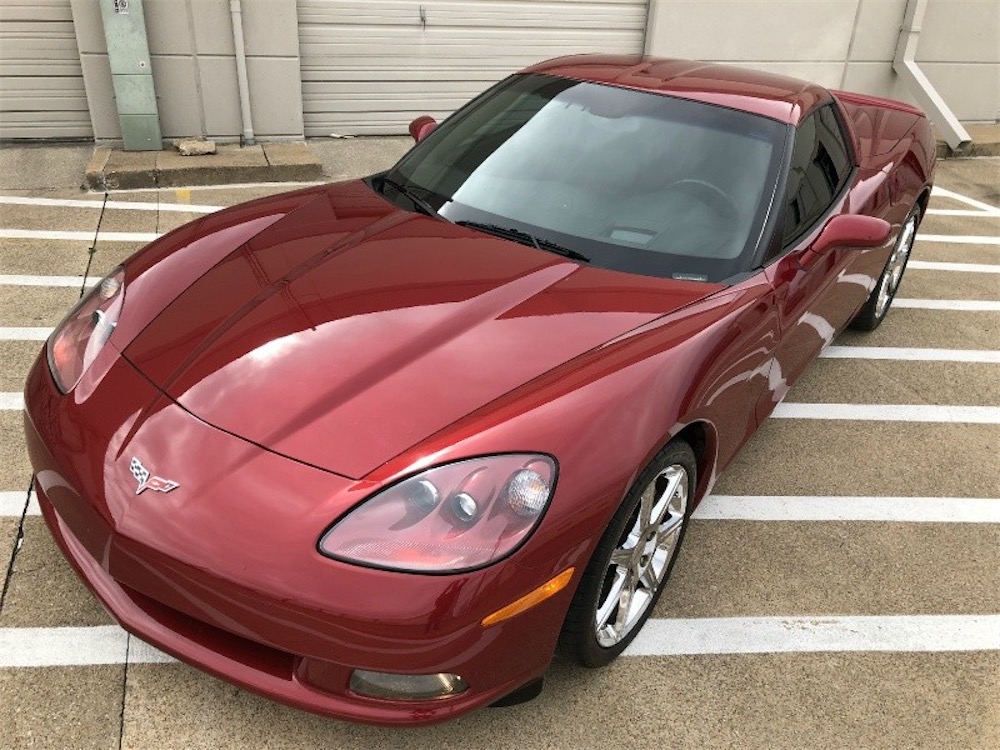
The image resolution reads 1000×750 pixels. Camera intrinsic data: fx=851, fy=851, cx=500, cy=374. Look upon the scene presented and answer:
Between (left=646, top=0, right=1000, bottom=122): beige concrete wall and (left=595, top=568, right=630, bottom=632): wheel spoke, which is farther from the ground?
(left=646, top=0, right=1000, bottom=122): beige concrete wall

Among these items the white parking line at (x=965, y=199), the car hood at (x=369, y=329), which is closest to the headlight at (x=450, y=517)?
the car hood at (x=369, y=329)

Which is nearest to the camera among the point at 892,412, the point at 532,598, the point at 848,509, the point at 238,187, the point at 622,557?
the point at 532,598

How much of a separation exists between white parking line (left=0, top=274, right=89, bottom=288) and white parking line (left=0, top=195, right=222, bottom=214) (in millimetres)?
1246

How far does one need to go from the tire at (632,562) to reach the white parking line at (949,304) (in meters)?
3.16

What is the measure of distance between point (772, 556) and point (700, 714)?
2.55 feet

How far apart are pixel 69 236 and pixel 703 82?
374cm

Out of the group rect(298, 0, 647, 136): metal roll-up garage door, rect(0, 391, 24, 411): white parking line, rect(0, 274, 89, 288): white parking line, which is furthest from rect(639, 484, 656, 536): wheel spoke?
rect(298, 0, 647, 136): metal roll-up garage door

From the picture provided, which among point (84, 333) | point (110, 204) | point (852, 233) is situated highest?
point (852, 233)

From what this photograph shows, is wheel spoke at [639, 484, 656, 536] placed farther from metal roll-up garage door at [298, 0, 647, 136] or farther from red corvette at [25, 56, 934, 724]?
metal roll-up garage door at [298, 0, 647, 136]

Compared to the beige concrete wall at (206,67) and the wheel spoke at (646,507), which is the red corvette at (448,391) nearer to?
the wheel spoke at (646,507)

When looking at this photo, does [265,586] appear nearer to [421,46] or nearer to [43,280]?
[43,280]

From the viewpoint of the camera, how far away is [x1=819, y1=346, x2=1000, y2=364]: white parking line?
431 cm

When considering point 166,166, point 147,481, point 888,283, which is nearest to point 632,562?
point 147,481

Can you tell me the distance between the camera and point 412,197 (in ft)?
9.80
